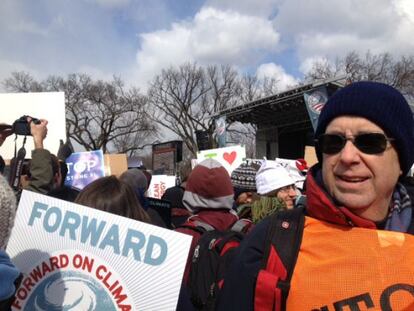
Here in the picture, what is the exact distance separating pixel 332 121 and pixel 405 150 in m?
0.24

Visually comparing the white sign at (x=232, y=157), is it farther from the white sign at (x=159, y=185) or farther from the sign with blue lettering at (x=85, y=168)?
the white sign at (x=159, y=185)

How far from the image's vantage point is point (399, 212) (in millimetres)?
1457

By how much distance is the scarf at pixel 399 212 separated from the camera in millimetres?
1413

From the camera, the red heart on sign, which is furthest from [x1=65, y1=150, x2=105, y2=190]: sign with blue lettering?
the camera

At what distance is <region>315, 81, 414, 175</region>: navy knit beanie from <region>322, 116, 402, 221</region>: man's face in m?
0.02

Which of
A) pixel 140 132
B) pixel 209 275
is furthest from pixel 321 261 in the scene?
pixel 140 132

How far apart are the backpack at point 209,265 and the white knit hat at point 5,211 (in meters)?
0.86

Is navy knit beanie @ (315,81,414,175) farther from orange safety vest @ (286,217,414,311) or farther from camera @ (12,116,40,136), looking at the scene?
camera @ (12,116,40,136)

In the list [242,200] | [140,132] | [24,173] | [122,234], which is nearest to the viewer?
[122,234]

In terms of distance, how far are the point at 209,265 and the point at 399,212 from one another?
867 millimetres

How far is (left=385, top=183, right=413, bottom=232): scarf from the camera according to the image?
141 centimetres

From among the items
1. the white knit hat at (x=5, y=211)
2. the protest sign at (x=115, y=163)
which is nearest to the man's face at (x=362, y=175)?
the white knit hat at (x=5, y=211)

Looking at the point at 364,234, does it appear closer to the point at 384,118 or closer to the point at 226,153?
the point at 384,118

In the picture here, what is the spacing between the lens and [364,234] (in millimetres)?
1346
